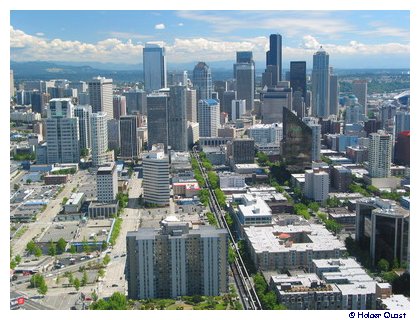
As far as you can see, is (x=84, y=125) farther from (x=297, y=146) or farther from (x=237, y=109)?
(x=237, y=109)

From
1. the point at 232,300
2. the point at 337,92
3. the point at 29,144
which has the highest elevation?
the point at 337,92

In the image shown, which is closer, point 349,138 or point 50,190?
point 50,190

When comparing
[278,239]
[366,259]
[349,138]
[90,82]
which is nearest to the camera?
[366,259]

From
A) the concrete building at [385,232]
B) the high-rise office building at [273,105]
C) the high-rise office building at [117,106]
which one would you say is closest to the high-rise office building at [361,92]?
the high-rise office building at [273,105]

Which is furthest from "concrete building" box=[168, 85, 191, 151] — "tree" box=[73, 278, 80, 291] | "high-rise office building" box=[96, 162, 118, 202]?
"tree" box=[73, 278, 80, 291]

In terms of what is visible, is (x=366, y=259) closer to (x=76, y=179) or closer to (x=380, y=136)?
(x=380, y=136)

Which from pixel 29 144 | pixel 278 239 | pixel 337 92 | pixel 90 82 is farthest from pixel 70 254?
pixel 337 92

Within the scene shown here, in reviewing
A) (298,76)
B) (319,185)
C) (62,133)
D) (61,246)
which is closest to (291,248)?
(61,246)

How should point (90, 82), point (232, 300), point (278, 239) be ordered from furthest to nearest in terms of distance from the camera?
point (90, 82), point (278, 239), point (232, 300)
